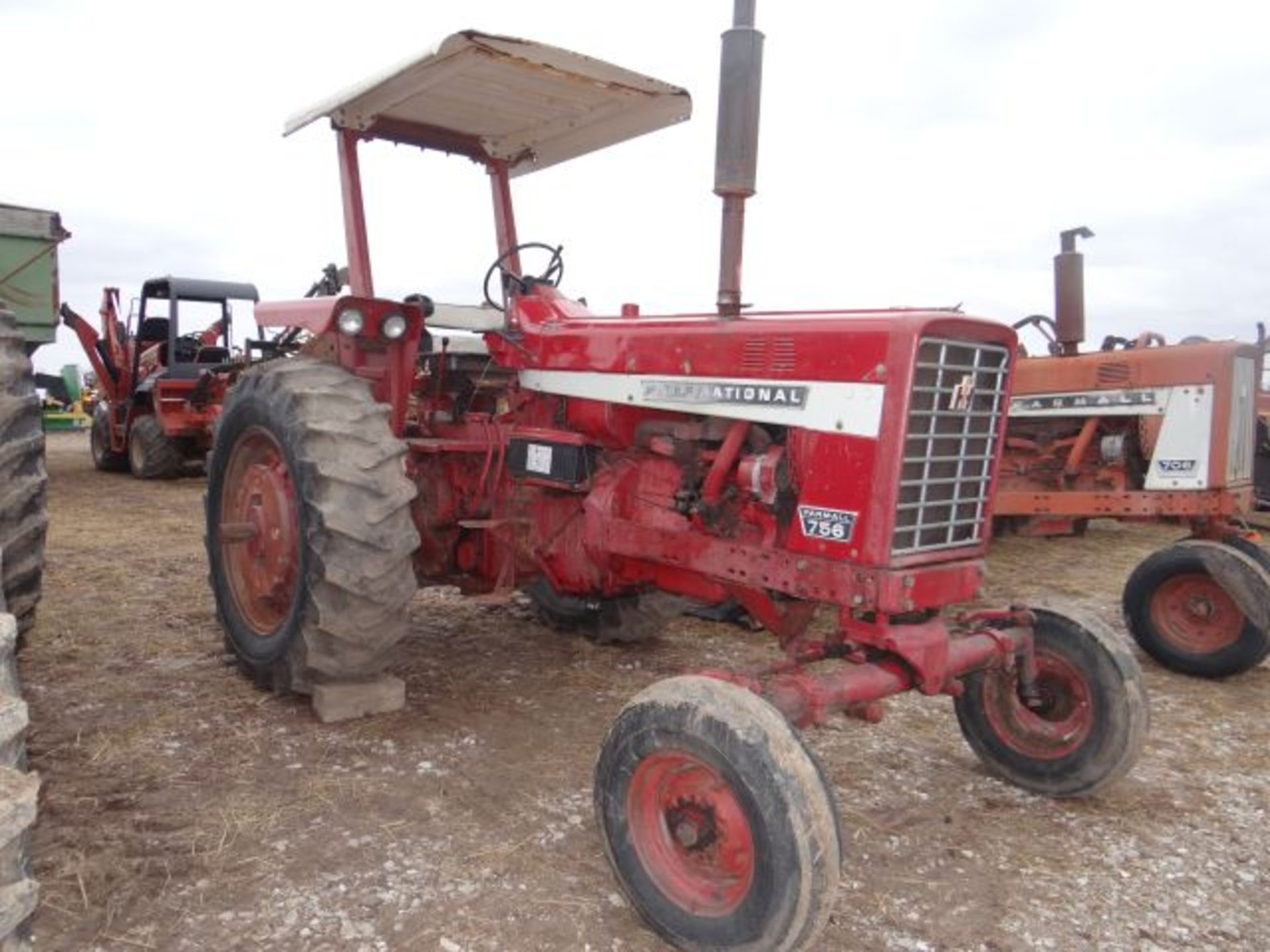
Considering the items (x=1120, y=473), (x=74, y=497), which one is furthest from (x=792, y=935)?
(x=74, y=497)

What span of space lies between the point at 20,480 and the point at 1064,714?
3.72m

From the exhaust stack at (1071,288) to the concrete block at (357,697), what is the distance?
495cm

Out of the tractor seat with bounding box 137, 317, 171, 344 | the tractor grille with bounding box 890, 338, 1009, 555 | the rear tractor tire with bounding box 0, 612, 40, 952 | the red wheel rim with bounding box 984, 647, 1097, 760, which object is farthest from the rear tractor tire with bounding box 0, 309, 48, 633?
the tractor seat with bounding box 137, 317, 171, 344

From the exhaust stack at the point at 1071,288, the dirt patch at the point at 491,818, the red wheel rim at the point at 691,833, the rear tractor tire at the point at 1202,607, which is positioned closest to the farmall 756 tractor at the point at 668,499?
the red wheel rim at the point at 691,833

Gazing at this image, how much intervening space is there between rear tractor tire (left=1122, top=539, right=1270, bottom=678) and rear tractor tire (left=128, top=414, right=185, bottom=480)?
10646 mm

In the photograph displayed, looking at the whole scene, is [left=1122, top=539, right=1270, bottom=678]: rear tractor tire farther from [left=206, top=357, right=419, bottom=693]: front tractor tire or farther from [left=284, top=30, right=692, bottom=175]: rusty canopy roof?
[left=206, top=357, right=419, bottom=693]: front tractor tire

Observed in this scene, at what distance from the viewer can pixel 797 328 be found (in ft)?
9.89

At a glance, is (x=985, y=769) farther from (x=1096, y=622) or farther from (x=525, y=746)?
(x=525, y=746)

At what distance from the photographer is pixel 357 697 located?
12.7 ft

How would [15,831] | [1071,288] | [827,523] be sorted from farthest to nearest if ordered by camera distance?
[1071,288] → [827,523] → [15,831]

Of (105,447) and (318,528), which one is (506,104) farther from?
(105,447)

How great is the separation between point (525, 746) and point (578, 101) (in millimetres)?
2648

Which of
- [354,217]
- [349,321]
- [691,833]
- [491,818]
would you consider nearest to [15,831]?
[691,833]

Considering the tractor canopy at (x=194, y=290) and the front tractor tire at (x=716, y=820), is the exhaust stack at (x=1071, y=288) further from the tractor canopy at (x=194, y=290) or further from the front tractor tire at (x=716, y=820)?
the tractor canopy at (x=194, y=290)
